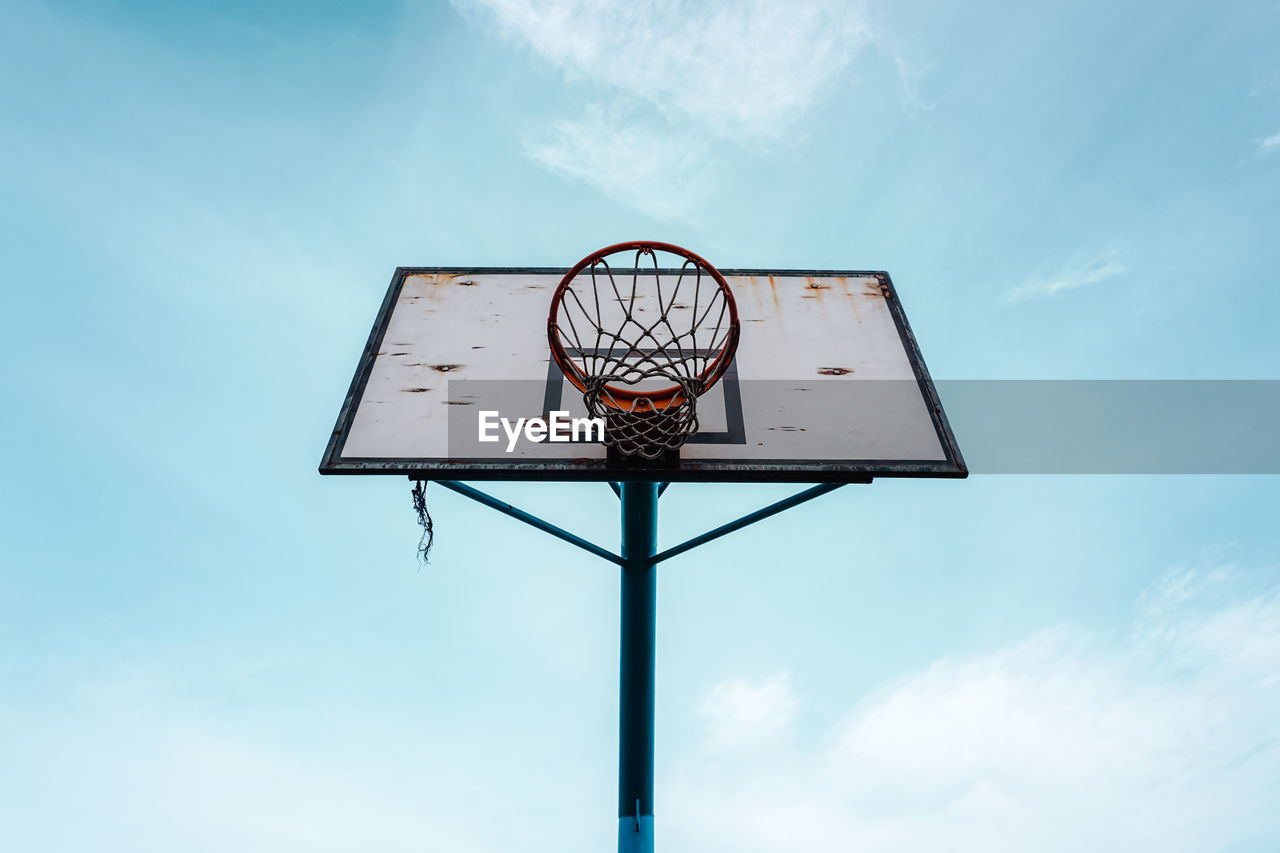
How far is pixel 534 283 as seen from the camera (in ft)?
17.0

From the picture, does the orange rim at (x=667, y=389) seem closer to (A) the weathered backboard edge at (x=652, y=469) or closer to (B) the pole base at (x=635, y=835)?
(A) the weathered backboard edge at (x=652, y=469)

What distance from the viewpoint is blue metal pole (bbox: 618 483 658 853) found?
5.30m

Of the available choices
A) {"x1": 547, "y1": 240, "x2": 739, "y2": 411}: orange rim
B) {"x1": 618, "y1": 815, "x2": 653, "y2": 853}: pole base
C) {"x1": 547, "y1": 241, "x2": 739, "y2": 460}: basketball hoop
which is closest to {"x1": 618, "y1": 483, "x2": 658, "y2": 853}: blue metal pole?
{"x1": 618, "y1": 815, "x2": 653, "y2": 853}: pole base

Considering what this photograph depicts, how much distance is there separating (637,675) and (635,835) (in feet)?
3.13

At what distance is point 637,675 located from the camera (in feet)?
17.6

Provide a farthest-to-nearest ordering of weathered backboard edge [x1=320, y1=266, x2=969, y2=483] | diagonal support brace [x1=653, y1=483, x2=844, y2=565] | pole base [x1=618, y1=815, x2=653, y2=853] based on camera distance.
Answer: pole base [x1=618, y1=815, x2=653, y2=853], diagonal support brace [x1=653, y1=483, x2=844, y2=565], weathered backboard edge [x1=320, y1=266, x2=969, y2=483]

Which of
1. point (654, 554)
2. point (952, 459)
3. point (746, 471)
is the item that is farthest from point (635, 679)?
point (952, 459)

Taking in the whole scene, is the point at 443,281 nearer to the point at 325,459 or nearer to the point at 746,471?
the point at 325,459

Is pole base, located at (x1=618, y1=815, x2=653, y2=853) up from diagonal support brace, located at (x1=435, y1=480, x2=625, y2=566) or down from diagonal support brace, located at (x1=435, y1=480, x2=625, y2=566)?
down

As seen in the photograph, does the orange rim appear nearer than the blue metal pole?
Yes

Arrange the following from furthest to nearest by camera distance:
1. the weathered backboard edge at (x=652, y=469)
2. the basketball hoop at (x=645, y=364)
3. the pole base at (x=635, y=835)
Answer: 1. the pole base at (x=635, y=835)
2. the weathered backboard edge at (x=652, y=469)
3. the basketball hoop at (x=645, y=364)

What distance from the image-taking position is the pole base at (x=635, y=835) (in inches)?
207

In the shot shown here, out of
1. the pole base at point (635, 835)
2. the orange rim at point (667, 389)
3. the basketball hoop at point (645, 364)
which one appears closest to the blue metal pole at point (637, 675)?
the pole base at point (635, 835)

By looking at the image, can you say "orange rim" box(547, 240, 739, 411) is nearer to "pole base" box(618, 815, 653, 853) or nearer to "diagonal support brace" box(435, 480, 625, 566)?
"diagonal support brace" box(435, 480, 625, 566)
